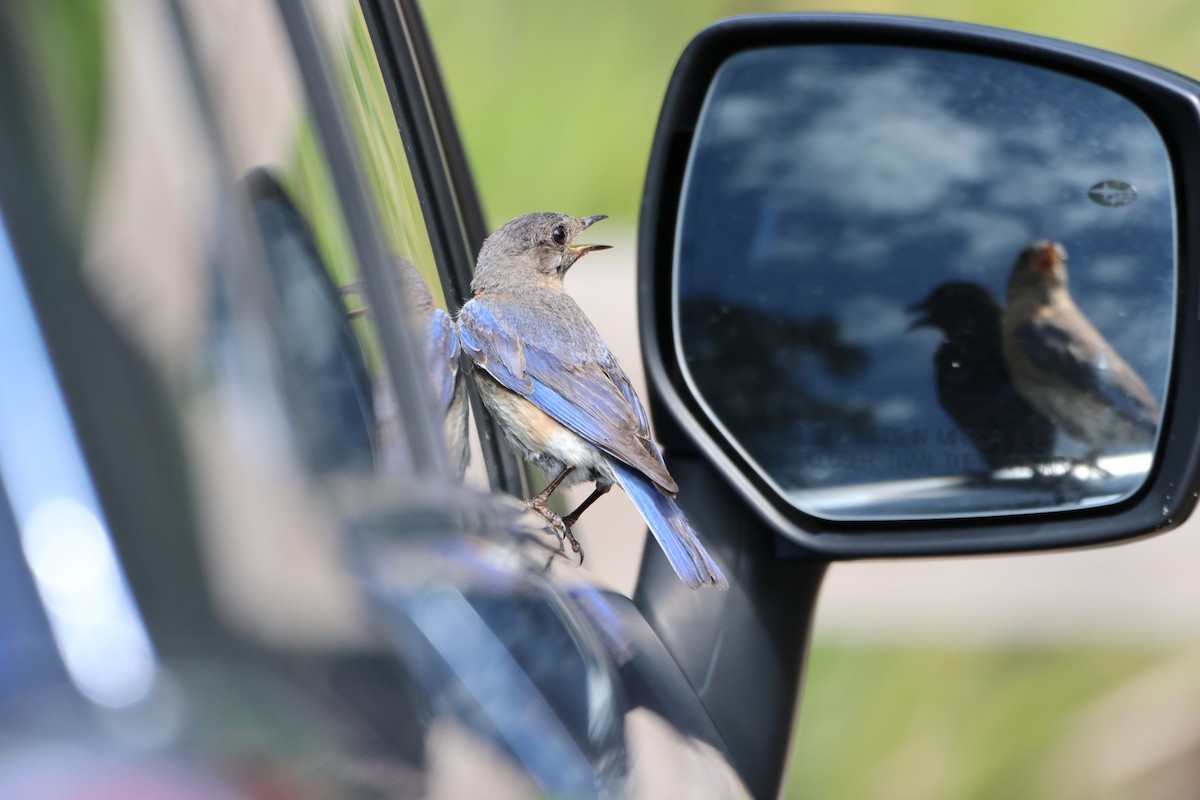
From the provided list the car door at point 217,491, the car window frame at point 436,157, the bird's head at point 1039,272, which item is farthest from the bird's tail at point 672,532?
the bird's head at point 1039,272

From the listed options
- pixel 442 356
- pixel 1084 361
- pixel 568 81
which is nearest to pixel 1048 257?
pixel 1084 361

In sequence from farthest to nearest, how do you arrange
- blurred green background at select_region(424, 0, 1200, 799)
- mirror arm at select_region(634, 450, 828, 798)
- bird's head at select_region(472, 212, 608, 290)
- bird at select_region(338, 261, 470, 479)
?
blurred green background at select_region(424, 0, 1200, 799) → bird's head at select_region(472, 212, 608, 290) → mirror arm at select_region(634, 450, 828, 798) → bird at select_region(338, 261, 470, 479)

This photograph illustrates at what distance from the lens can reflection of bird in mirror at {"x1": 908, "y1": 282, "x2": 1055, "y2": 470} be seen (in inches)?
93.1

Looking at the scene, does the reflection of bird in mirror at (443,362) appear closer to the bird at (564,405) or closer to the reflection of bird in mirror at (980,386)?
the bird at (564,405)

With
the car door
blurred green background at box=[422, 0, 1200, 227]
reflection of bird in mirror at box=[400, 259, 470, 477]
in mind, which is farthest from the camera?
blurred green background at box=[422, 0, 1200, 227]

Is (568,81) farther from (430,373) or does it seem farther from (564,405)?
(430,373)

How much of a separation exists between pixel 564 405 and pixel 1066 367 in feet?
2.94

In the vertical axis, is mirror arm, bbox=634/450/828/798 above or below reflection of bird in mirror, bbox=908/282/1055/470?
below

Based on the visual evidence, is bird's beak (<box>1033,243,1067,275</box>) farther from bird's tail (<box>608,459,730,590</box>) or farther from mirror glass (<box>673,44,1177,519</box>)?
bird's tail (<box>608,459,730,590</box>)

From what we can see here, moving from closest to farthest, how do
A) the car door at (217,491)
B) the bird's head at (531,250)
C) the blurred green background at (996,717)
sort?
the car door at (217,491), the bird's head at (531,250), the blurred green background at (996,717)

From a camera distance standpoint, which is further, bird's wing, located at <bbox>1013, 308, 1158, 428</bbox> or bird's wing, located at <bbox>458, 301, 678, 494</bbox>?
bird's wing, located at <bbox>1013, 308, 1158, 428</bbox>

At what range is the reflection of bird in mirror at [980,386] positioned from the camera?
2.37 m

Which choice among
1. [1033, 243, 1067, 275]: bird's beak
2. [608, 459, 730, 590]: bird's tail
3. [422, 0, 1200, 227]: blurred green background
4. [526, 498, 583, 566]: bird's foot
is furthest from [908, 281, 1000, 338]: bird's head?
[422, 0, 1200, 227]: blurred green background

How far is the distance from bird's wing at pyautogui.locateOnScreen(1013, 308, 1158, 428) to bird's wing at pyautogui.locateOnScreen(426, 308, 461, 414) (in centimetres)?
113
